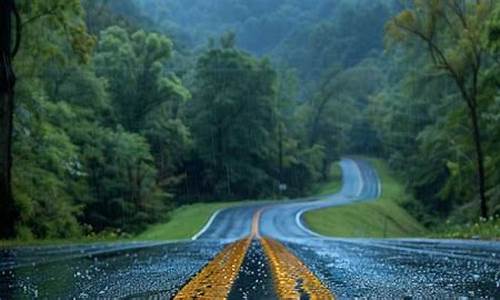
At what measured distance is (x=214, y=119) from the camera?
3231 inches

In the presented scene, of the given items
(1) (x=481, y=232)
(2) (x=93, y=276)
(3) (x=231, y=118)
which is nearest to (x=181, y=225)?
(1) (x=481, y=232)

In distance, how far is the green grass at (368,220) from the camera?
51625 millimetres

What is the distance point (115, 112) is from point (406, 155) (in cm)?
4878

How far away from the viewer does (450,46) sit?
31734 millimetres

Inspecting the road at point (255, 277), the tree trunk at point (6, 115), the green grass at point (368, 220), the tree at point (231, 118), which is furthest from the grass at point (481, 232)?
the tree at point (231, 118)

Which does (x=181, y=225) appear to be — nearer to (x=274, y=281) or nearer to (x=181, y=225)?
(x=181, y=225)

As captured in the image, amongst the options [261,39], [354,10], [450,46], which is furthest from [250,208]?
[261,39]

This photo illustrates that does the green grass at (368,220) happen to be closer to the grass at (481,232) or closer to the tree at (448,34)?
the tree at (448,34)

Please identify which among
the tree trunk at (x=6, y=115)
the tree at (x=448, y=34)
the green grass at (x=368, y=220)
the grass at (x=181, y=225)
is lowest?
the green grass at (x=368, y=220)

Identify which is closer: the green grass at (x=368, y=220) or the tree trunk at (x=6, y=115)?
the tree trunk at (x=6, y=115)

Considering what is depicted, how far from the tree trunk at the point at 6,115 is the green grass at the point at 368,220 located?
3268 centimetres

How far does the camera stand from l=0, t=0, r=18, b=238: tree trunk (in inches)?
573

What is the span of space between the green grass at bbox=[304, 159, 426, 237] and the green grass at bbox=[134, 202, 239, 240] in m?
8.62

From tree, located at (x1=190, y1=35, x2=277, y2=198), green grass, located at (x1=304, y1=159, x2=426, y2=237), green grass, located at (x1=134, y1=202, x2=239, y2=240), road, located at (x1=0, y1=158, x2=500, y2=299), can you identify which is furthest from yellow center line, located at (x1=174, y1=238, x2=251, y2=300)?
tree, located at (x1=190, y1=35, x2=277, y2=198)
